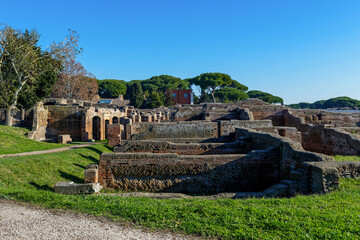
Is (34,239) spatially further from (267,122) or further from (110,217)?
(267,122)

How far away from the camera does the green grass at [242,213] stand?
3.63 metres

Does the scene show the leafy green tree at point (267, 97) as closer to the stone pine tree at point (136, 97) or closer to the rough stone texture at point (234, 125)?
the stone pine tree at point (136, 97)

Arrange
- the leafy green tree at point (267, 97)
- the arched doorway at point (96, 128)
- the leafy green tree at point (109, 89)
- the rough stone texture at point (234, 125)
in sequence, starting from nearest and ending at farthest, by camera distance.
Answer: the rough stone texture at point (234, 125) → the arched doorway at point (96, 128) → the leafy green tree at point (109, 89) → the leafy green tree at point (267, 97)

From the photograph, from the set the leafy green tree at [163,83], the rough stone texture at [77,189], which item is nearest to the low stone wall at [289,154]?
the rough stone texture at [77,189]

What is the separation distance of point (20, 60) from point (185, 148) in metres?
18.4

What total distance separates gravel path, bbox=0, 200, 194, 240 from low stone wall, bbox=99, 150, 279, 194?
3412mm

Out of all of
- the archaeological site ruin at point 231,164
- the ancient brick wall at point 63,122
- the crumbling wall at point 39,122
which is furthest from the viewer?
the ancient brick wall at point 63,122

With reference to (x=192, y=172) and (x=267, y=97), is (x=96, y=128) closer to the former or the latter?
(x=192, y=172)

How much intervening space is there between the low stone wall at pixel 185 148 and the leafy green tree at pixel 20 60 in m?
14.8

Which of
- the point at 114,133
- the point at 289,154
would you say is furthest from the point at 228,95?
the point at 289,154

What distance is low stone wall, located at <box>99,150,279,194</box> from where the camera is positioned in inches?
315

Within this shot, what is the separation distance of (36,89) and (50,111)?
3484mm

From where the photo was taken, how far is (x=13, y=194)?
579 cm

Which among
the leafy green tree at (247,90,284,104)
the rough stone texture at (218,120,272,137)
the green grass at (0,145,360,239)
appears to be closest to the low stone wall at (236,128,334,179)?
the green grass at (0,145,360,239)
